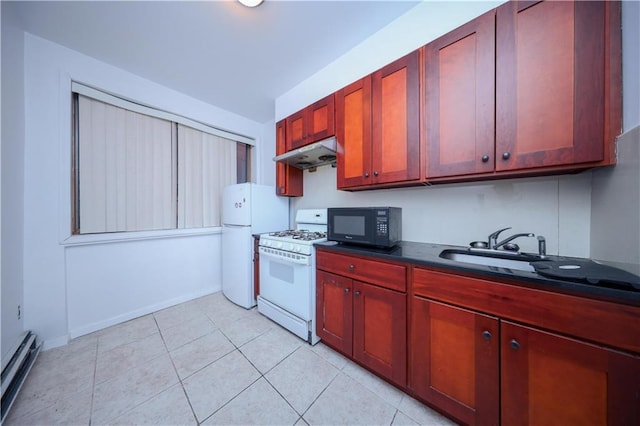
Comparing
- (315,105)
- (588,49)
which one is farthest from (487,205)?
(315,105)

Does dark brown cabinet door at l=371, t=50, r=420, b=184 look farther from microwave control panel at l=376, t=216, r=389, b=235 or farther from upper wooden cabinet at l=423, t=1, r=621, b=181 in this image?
microwave control panel at l=376, t=216, r=389, b=235

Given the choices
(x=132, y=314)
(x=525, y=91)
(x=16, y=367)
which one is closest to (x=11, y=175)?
(x=16, y=367)

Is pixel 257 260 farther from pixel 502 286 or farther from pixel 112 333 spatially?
pixel 502 286

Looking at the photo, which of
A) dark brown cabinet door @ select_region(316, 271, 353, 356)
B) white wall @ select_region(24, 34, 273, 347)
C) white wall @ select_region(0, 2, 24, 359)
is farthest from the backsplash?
white wall @ select_region(0, 2, 24, 359)

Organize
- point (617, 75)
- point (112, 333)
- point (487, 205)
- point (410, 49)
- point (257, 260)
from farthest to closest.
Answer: point (257, 260), point (112, 333), point (410, 49), point (487, 205), point (617, 75)

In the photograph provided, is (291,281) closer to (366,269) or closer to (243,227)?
(366,269)

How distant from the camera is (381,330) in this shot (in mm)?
1304

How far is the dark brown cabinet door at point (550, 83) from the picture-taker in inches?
35.9

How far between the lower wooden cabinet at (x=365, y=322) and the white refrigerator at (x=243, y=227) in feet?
3.71

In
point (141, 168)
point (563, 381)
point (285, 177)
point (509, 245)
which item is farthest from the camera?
point (285, 177)

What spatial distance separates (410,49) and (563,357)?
6.88ft

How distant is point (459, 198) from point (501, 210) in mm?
257

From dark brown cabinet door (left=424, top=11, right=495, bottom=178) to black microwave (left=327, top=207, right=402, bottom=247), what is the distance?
424 mm

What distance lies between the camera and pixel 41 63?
1.71 metres
